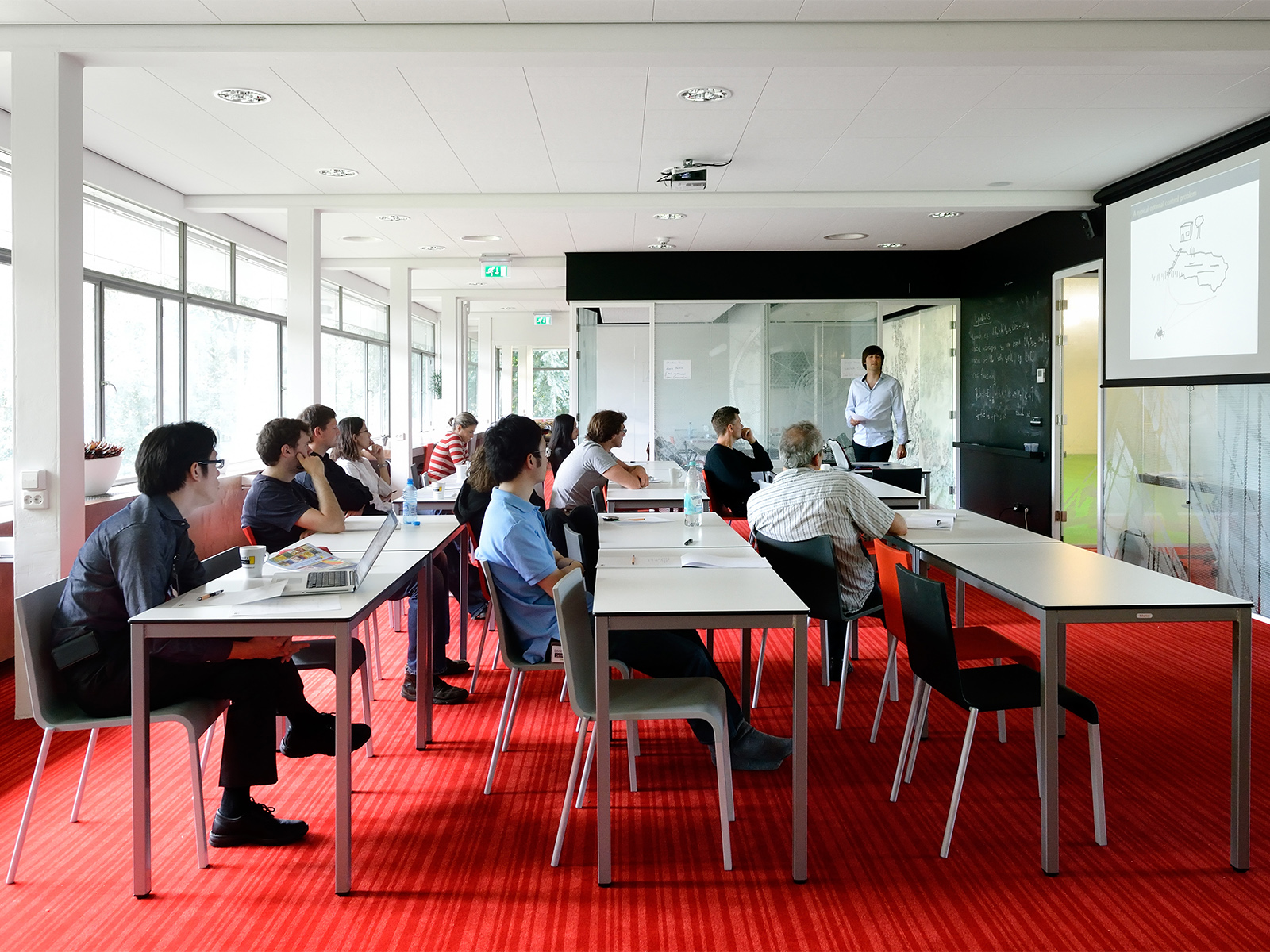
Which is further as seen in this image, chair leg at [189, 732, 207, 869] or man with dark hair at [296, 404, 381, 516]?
man with dark hair at [296, 404, 381, 516]

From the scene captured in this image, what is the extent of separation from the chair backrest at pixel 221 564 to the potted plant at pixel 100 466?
2.53m

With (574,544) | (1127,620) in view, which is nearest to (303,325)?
(574,544)

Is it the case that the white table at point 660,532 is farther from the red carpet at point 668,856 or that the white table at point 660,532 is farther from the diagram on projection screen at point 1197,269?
the diagram on projection screen at point 1197,269

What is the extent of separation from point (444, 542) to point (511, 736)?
829mm

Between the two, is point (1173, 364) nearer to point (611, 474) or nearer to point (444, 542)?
point (611, 474)

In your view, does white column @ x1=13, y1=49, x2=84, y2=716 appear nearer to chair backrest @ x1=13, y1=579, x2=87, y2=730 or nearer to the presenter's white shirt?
chair backrest @ x1=13, y1=579, x2=87, y2=730

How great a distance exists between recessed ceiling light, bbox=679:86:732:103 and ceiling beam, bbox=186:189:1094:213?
88.9 inches

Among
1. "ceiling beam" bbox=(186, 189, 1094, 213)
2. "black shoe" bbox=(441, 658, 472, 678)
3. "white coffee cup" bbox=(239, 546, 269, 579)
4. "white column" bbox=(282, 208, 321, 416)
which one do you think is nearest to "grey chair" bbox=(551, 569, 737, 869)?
"white coffee cup" bbox=(239, 546, 269, 579)

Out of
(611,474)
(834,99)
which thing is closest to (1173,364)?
(834,99)

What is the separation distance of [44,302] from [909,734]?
3.90 m

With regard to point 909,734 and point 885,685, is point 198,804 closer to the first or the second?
point 909,734

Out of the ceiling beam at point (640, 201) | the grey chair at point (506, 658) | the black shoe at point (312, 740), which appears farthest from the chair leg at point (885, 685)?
the ceiling beam at point (640, 201)

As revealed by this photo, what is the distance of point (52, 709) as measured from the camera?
96.9 inches

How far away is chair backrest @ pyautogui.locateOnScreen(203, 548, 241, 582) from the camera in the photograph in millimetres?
2984
